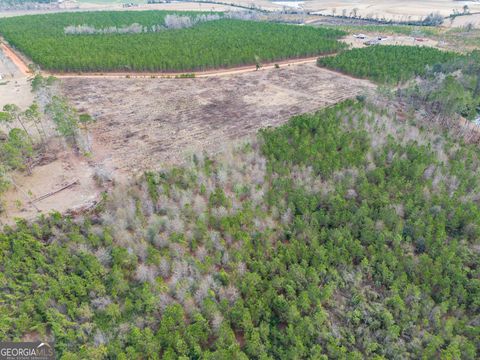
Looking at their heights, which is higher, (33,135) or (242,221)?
(33,135)

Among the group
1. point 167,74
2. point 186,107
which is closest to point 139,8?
point 167,74

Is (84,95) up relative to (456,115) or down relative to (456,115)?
up

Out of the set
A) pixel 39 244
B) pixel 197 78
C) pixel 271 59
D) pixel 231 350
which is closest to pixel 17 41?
pixel 197 78

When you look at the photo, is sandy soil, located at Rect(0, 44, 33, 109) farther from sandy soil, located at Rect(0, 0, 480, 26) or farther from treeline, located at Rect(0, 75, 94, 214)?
sandy soil, located at Rect(0, 0, 480, 26)

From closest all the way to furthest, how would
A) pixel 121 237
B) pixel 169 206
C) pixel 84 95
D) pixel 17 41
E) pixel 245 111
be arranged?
pixel 121 237, pixel 169 206, pixel 245 111, pixel 84 95, pixel 17 41

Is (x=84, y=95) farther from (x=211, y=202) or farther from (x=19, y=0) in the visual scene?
(x=19, y=0)
